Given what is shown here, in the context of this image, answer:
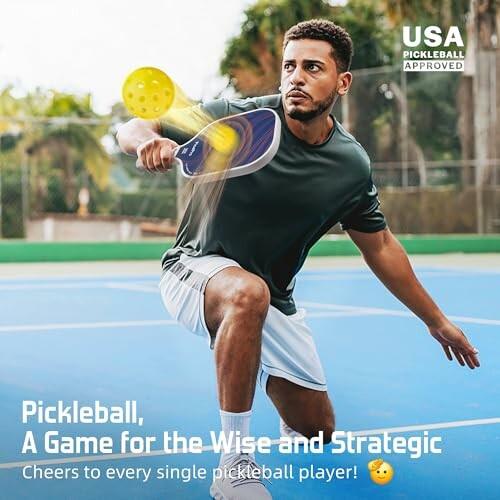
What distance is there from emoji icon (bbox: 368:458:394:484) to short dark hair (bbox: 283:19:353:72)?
4.88ft

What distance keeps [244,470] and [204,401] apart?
1.82 metres

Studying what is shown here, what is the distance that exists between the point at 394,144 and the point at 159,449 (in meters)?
16.8

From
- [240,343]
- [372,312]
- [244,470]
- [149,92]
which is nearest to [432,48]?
[372,312]

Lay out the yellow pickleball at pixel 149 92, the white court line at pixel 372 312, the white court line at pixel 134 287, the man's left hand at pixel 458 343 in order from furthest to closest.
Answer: the white court line at pixel 134 287, the white court line at pixel 372 312, the man's left hand at pixel 458 343, the yellow pickleball at pixel 149 92

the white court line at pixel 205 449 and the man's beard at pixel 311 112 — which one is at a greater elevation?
the man's beard at pixel 311 112

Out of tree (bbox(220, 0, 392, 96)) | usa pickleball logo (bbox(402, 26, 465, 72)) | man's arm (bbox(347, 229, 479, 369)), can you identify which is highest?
tree (bbox(220, 0, 392, 96))

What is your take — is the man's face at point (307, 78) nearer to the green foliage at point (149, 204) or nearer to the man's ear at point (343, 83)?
the man's ear at point (343, 83)

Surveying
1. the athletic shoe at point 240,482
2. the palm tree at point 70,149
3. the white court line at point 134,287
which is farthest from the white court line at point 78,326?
the palm tree at point 70,149

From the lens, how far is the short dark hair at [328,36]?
4.29m

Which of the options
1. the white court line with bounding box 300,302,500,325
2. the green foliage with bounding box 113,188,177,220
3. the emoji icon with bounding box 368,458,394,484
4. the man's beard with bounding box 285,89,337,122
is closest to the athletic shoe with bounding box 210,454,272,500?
the emoji icon with bounding box 368,458,394,484

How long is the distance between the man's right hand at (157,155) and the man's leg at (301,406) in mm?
1379

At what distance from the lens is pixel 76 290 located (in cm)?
1254

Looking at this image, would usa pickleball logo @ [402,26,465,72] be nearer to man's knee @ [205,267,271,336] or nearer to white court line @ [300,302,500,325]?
white court line @ [300,302,500,325]

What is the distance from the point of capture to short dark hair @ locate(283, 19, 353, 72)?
429cm
